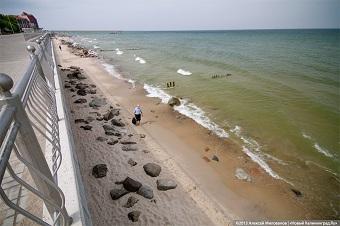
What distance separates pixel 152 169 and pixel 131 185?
1456mm

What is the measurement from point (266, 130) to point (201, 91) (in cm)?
962

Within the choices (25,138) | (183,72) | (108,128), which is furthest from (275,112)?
(25,138)

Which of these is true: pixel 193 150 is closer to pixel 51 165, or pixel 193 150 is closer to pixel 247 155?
pixel 247 155

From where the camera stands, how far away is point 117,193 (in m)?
8.07

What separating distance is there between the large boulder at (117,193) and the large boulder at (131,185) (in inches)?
6.4

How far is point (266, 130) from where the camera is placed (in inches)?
577

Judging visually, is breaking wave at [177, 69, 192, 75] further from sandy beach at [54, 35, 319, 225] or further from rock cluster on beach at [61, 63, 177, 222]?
sandy beach at [54, 35, 319, 225]

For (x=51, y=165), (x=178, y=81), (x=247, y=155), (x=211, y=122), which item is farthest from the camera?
(x=178, y=81)

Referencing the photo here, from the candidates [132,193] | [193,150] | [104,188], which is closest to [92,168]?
[104,188]

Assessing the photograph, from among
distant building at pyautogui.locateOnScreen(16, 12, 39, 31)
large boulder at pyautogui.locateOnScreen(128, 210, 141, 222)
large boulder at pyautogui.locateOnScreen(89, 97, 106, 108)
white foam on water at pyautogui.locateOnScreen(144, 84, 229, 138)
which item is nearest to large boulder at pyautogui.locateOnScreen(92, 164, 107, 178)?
large boulder at pyautogui.locateOnScreen(128, 210, 141, 222)

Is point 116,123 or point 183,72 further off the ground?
point 116,123

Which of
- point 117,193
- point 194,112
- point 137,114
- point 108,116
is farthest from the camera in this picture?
point 194,112

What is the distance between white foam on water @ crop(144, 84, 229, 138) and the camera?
1458 cm

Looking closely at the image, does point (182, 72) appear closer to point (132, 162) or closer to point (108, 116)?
point (108, 116)
